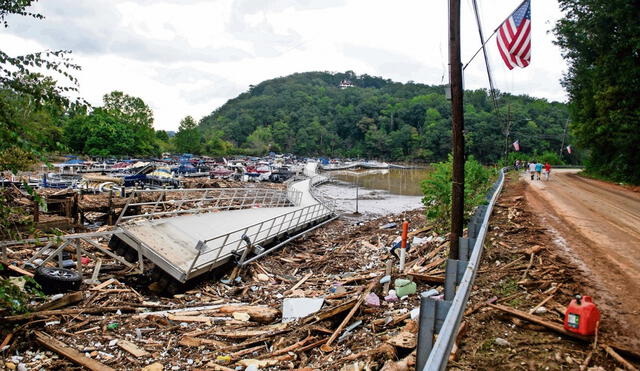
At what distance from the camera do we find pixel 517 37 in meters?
9.56

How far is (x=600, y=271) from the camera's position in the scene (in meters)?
6.77

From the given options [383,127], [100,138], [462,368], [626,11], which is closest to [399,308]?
[462,368]

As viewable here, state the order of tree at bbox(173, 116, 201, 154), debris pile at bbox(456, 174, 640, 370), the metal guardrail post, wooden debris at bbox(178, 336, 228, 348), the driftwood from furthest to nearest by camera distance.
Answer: tree at bbox(173, 116, 201, 154) → wooden debris at bbox(178, 336, 228, 348) → the driftwood → debris pile at bbox(456, 174, 640, 370) → the metal guardrail post

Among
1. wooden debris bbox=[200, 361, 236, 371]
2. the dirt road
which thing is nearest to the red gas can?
the dirt road

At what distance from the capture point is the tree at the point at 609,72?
22.5 metres

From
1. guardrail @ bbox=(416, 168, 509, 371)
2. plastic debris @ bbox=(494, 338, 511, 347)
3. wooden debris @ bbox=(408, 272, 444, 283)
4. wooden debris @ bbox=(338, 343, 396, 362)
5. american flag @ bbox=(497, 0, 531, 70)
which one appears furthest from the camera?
american flag @ bbox=(497, 0, 531, 70)

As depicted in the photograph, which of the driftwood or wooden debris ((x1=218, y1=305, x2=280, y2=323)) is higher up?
the driftwood

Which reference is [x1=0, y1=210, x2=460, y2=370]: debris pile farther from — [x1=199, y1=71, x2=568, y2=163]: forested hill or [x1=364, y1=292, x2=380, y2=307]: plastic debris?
[x1=199, y1=71, x2=568, y2=163]: forested hill

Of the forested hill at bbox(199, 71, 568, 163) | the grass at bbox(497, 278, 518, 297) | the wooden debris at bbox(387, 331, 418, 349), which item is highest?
the forested hill at bbox(199, 71, 568, 163)

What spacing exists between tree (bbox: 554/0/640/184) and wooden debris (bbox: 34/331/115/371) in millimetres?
27815

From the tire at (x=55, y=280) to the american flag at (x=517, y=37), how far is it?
40.2 ft

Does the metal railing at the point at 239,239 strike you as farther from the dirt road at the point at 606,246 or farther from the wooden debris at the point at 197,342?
the dirt road at the point at 606,246

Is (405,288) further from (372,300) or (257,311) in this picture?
(257,311)

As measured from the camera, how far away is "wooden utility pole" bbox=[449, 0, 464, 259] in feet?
25.8
